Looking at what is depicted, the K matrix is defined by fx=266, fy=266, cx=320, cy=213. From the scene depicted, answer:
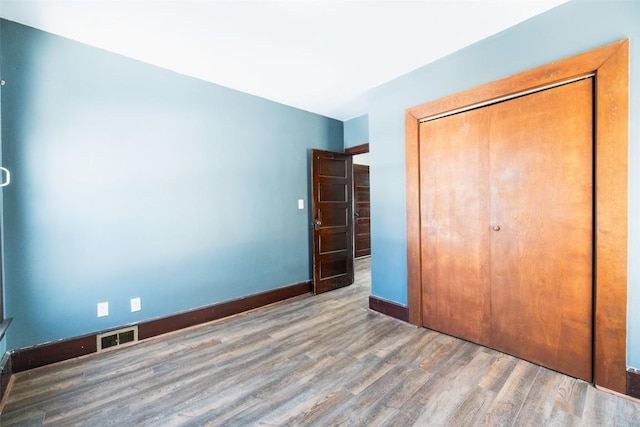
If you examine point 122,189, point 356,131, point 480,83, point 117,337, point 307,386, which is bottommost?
point 307,386

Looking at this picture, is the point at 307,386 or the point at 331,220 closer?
the point at 307,386

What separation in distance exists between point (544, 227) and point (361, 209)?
4158 mm

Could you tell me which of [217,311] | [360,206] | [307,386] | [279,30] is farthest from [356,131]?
[307,386]

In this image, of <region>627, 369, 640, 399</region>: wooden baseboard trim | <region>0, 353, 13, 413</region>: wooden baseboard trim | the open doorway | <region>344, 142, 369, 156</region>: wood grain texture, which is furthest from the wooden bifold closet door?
the open doorway

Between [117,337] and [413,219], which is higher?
[413,219]

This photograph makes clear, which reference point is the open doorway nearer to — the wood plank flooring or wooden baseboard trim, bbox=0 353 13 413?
the wood plank flooring

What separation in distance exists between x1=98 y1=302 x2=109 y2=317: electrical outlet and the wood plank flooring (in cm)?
30

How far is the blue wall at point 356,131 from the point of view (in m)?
3.72

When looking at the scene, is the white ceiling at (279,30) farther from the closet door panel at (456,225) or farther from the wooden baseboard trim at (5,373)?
the wooden baseboard trim at (5,373)

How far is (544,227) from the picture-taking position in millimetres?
1825

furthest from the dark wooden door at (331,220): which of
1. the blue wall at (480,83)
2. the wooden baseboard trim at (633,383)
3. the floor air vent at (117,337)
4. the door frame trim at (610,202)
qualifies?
the wooden baseboard trim at (633,383)

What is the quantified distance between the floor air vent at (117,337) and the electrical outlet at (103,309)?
0.50 ft

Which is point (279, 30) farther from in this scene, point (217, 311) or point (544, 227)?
point (217, 311)

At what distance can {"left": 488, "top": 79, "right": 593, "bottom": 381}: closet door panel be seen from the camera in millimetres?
1680
